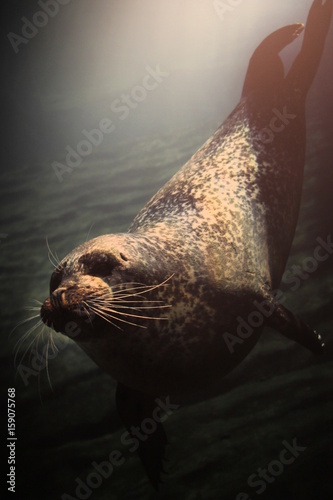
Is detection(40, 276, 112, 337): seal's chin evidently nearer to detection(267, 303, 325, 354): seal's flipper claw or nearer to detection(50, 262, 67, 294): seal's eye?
detection(50, 262, 67, 294): seal's eye

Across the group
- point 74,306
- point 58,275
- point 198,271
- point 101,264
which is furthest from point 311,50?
point 74,306

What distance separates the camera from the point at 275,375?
313 centimetres

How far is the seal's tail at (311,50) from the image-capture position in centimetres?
357

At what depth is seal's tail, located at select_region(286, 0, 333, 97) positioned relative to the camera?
11.7 ft

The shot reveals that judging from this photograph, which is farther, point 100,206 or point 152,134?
point 152,134

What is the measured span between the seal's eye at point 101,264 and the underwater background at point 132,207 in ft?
5.73

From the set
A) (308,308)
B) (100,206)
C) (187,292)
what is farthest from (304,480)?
(100,206)

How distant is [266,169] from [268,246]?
663mm

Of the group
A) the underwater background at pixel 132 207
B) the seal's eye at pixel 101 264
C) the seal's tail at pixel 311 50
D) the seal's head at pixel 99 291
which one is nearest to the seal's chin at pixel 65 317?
the seal's head at pixel 99 291

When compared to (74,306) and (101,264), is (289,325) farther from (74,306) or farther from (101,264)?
(74,306)

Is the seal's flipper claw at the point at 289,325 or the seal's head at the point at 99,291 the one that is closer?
the seal's head at the point at 99,291

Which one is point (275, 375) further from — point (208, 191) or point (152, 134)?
point (152, 134)

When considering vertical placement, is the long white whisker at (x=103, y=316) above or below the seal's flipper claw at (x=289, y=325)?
above

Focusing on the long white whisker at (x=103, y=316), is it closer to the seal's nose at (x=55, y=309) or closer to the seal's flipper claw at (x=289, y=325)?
the seal's nose at (x=55, y=309)
